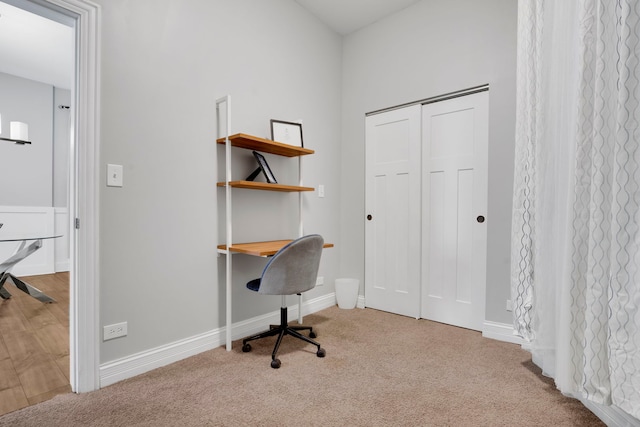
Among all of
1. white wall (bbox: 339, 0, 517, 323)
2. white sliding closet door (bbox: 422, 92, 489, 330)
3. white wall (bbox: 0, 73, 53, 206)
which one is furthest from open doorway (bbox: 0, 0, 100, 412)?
white wall (bbox: 0, 73, 53, 206)

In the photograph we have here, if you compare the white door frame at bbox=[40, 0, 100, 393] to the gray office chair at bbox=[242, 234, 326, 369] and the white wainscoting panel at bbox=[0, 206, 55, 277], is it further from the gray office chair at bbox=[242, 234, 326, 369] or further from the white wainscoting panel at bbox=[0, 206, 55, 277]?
the white wainscoting panel at bbox=[0, 206, 55, 277]

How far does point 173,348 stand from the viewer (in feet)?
6.82

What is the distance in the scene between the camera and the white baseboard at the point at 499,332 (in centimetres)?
241

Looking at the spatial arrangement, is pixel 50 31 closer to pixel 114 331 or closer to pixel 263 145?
pixel 263 145

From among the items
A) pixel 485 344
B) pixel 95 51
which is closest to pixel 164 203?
pixel 95 51

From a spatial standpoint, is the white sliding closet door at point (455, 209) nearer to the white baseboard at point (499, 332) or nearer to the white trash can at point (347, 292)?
the white baseboard at point (499, 332)

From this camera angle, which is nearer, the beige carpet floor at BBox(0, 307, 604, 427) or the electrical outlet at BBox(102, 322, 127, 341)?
the beige carpet floor at BBox(0, 307, 604, 427)

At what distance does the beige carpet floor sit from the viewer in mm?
1493

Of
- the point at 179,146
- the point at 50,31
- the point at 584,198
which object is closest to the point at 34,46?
the point at 50,31

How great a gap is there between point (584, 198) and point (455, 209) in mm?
1467

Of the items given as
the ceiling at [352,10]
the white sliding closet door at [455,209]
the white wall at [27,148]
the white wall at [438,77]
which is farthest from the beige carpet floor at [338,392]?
the white wall at [27,148]

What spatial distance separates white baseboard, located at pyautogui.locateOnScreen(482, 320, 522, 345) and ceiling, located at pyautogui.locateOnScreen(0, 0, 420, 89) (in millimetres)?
2848

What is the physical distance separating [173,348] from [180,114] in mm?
1517

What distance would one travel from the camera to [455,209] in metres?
2.76
